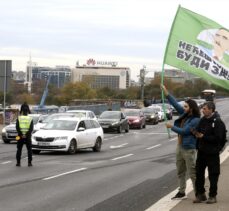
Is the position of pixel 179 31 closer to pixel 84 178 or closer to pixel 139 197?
pixel 139 197

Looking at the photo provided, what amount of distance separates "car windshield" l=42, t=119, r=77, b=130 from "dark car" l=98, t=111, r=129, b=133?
1581 centimetres

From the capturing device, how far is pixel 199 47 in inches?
501

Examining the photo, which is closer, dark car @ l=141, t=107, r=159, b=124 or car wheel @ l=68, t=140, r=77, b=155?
car wheel @ l=68, t=140, r=77, b=155

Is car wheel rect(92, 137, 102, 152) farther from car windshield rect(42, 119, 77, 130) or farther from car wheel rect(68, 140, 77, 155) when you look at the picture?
car wheel rect(68, 140, 77, 155)

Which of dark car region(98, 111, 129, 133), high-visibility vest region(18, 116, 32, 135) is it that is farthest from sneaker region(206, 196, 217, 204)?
dark car region(98, 111, 129, 133)

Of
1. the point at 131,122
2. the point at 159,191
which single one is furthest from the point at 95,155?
the point at 131,122

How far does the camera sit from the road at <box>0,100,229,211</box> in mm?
10648

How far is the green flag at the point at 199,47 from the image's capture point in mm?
12258

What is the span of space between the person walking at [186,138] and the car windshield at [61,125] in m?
Answer: 14.0

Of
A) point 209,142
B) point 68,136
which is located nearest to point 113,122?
point 68,136

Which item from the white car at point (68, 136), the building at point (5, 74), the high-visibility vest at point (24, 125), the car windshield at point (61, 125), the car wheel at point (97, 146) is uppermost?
the building at point (5, 74)

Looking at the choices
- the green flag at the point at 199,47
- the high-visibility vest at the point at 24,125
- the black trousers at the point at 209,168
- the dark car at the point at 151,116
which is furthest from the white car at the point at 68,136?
the dark car at the point at 151,116

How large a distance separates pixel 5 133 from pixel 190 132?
823 inches

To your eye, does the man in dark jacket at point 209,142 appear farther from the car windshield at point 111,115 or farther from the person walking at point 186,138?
the car windshield at point 111,115
